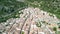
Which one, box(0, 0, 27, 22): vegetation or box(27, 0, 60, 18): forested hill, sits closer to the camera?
box(0, 0, 27, 22): vegetation

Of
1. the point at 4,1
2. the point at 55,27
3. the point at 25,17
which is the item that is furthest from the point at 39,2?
the point at 55,27

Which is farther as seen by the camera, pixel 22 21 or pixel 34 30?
pixel 22 21

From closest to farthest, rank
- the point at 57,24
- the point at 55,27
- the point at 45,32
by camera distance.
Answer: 1. the point at 45,32
2. the point at 55,27
3. the point at 57,24

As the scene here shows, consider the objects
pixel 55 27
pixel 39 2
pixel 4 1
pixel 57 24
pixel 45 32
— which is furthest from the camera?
pixel 39 2

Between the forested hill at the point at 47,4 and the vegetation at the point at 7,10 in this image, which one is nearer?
the vegetation at the point at 7,10

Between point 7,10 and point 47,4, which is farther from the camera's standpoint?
point 47,4

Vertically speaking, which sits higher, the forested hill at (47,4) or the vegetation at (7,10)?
the vegetation at (7,10)

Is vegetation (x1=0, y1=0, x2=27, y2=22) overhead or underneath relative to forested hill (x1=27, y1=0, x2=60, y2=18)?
overhead

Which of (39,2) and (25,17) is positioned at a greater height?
(25,17)

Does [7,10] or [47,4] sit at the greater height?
[7,10]

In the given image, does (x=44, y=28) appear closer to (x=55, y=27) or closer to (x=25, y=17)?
(x=55, y=27)
